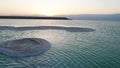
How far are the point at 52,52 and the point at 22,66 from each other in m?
3.83

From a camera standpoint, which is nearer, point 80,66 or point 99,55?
point 80,66

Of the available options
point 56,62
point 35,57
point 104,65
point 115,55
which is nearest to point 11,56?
point 35,57

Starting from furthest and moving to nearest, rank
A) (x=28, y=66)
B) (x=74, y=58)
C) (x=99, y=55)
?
(x=99, y=55)
(x=74, y=58)
(x=28, y=66)

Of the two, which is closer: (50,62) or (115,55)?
(50,62)

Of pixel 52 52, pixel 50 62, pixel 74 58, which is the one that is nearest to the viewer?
pixel 50 62

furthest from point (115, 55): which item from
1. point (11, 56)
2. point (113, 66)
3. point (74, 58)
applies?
point (11, 56)

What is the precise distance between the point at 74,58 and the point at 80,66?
165 cm

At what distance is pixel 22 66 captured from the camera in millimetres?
9398

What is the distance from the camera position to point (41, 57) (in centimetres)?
1132

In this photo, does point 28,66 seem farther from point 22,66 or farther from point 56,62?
point 56,62

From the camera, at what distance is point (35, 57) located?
1131 cm

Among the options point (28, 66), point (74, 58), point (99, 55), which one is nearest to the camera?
point (28, 66)

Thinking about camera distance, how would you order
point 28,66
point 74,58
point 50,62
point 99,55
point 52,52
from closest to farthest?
point 28,66
point 50,62
point 74,58
point 99,55
point 52,52

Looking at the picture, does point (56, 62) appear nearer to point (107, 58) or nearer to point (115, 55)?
point (107, 58)
